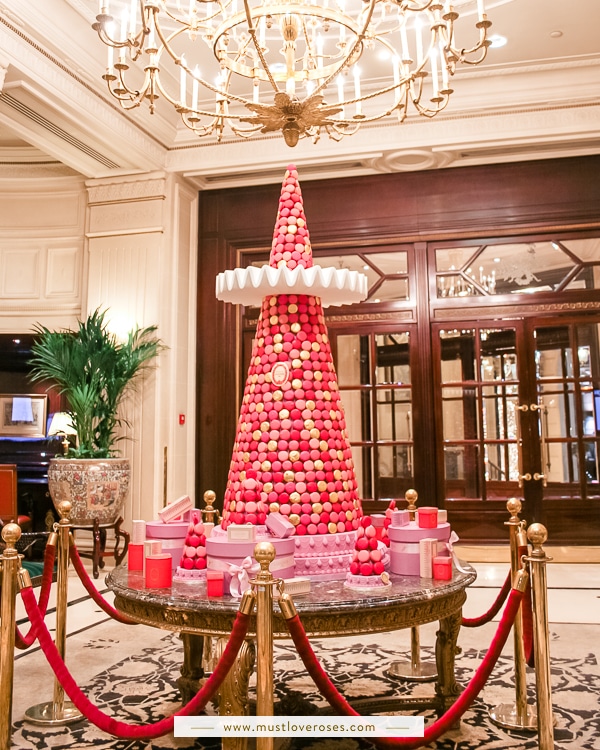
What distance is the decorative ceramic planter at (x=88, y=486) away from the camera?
5598mm

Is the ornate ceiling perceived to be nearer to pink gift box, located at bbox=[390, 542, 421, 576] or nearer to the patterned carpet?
the patterned carpet

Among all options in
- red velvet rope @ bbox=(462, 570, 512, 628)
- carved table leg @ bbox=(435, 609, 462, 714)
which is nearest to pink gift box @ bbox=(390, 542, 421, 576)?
carved table leg @ bbox=(435, 609, 462, 714)

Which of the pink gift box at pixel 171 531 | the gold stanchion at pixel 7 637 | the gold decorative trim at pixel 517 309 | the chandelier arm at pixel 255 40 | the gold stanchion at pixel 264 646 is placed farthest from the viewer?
the gold decorative trim at pixel 517 309

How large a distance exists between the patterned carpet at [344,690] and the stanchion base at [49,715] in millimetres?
36

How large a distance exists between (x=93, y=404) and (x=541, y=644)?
4.79 m

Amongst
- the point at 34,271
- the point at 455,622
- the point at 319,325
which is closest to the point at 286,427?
the point at 319,325

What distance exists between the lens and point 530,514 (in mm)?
6387

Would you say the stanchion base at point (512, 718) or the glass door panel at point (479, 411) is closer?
the stanchion base at point (512, 718)

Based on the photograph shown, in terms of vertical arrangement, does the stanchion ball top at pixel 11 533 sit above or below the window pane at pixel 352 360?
below

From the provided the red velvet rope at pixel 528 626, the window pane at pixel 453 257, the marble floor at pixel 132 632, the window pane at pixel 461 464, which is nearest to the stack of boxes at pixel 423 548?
the red velvet rope at pixel 528 626

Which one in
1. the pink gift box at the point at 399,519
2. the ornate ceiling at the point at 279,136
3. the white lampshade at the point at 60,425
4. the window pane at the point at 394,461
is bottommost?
the pink gift box at the point at 399,519

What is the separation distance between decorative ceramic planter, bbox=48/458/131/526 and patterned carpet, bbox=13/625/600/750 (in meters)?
1.79

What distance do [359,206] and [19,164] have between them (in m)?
3.67

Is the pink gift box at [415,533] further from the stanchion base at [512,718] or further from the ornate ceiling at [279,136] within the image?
the ornate ceiling at [279,136]
